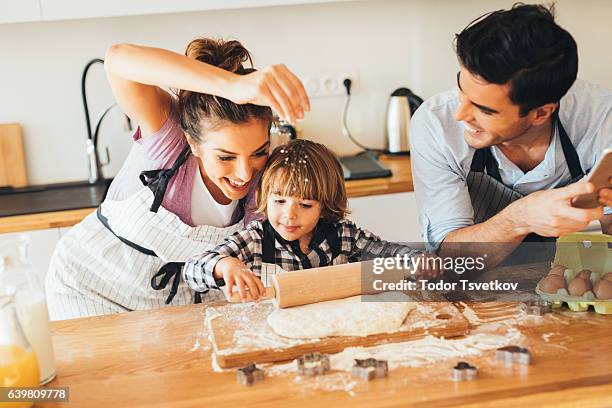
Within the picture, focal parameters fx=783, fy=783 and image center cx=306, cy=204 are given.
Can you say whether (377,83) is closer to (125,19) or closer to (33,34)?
(125,19)

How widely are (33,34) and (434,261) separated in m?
1.91

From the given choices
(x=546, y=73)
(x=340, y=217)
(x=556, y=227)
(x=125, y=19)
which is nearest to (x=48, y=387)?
(x=340, y=217)

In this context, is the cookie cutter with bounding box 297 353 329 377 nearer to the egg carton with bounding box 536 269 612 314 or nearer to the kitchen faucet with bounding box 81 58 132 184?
the egg carton with bounding box 536 269 612 314

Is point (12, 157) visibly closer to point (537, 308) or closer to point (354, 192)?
point (354, 192)

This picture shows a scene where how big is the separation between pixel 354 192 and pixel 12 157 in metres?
1.27

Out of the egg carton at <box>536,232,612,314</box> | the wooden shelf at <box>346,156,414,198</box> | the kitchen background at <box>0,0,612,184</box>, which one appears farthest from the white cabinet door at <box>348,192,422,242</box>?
the egg carton at <box>536,232,612,314</box>

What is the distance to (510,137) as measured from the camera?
1.75 meters

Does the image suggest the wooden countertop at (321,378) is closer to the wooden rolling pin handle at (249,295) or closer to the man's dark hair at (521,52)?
the wooden rolling pin handle at (249,295)

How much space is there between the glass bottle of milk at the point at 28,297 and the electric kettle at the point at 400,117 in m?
1.96

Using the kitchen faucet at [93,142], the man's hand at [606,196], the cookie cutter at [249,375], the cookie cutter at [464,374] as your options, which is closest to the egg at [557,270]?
the man's hand at [606,196]

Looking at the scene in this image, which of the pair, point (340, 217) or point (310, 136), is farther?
point (310, 136)

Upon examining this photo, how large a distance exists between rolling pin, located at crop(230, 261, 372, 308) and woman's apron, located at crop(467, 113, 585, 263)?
19.9 inches

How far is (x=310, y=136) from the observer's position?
3.13 m

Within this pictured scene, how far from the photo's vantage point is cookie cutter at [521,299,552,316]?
1443 mm
